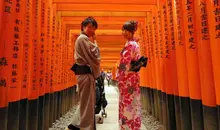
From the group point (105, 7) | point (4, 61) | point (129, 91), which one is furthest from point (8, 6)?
point (105, 7)

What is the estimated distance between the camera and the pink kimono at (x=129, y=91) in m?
2.77

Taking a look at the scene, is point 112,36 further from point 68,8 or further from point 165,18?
point 165,18

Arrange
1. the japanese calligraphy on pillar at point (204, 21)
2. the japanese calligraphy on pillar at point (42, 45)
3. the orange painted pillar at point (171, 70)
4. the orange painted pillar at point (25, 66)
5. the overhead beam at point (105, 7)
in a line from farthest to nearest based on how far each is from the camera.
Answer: the overhead beam at point (105, 7)
the japanese calligraphy on pillar at point (42, 45)
the orange painted pillar at point (171, 70)
the orange painted pillar at point (25, 66)
the japanese calligraphy on pillar at point (204, 21)

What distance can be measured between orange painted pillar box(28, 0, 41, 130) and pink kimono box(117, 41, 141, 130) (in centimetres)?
132

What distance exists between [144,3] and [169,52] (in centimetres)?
172

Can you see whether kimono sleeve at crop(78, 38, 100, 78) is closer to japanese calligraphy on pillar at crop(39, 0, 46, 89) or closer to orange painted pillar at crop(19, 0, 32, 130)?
orange painted pillar at crop(19, 0, 32, 130)

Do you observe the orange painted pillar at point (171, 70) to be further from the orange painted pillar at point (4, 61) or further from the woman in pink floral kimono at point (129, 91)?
the orange painted pillar at point (4, 61)

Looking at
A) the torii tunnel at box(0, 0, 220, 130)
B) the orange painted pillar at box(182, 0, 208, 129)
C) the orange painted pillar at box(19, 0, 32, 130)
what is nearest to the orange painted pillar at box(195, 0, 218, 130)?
the torii tunnel at box(0, 0, 220, 130)

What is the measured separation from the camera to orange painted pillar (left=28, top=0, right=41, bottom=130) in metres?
2.93

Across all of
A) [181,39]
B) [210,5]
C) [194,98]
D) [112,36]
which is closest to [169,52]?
[181,39]

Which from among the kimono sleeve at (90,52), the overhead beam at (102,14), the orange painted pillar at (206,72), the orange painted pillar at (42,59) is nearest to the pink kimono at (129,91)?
the kimono sleeve at (90,52)

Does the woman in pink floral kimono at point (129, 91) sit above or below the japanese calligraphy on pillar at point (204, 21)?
below

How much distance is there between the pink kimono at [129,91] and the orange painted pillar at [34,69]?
1.32 meters

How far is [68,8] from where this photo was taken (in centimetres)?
511
